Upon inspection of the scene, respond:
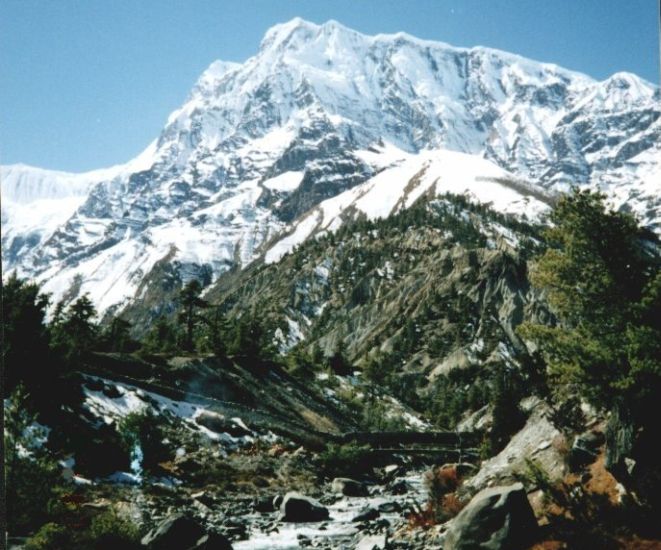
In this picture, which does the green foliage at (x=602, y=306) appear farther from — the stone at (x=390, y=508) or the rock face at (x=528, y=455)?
the stone at (x=390, y=508)

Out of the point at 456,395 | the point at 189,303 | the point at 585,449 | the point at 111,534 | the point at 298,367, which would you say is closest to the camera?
the point at 111,534

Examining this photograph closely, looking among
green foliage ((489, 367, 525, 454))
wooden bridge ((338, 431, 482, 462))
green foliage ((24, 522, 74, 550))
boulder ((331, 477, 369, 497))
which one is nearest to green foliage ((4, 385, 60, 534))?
green foliage ((24, 522, 74, 550))

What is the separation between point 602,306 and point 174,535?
64.5 ft

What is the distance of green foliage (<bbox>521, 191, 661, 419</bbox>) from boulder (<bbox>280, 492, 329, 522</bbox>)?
19.8 meters

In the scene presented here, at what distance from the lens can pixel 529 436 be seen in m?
30.0

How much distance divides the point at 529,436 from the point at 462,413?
110 meters

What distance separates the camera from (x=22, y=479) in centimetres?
1762

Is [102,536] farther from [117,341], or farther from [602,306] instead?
[117,341]

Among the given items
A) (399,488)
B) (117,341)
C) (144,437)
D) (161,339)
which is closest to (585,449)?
(399,488)

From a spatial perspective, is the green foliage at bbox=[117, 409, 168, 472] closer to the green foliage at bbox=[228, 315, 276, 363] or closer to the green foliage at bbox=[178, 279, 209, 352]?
the green foliage at bbox=[228, 315, 276, 363]

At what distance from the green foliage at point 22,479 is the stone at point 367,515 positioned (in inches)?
809

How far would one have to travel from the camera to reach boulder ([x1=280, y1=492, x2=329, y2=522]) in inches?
1422

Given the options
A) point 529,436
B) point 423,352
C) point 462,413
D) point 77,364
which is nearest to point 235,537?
point 529,436

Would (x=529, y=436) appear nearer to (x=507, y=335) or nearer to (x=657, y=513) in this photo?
(x=657, y=513)
